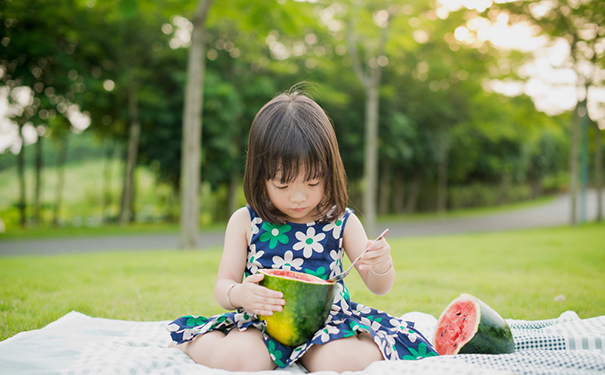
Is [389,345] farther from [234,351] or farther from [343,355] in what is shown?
[234,351]

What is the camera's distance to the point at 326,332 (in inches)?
82.8

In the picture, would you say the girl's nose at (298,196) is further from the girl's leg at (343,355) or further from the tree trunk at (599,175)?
the tree trunk at (599,175)

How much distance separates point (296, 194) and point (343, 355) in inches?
29.8

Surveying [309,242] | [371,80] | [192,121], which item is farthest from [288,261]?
[371,80]

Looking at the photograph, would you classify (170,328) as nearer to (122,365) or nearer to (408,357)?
→ (122,365)

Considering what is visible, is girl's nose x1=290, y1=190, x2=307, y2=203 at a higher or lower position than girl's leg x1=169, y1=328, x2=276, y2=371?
higher

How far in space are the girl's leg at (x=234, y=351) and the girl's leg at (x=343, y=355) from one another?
23 centimetres

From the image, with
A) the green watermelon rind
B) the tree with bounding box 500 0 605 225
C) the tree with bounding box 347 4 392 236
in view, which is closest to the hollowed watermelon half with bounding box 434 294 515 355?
the green watermelon rind

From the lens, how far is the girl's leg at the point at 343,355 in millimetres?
2049

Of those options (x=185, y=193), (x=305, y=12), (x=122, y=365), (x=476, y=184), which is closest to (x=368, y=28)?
(x=305, y=12)

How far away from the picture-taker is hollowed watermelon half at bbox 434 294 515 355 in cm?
222

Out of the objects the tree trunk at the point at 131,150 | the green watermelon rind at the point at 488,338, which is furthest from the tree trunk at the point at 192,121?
the tree trunk at the point at 131,150

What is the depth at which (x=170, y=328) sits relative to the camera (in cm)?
227

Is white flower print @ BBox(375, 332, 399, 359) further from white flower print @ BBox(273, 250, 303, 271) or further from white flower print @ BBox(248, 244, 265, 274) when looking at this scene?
white flower print @ BBox(248, 244, 265, 274)
